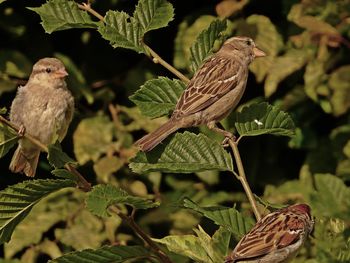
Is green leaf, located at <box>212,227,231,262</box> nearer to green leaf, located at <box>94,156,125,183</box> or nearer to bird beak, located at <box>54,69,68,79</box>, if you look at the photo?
bird beak, located at <box>54,69,68,79</box>

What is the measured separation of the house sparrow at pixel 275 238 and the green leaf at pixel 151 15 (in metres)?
0.62

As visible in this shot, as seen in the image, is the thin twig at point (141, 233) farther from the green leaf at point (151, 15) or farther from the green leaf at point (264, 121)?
the green leaf at point (151, 15)

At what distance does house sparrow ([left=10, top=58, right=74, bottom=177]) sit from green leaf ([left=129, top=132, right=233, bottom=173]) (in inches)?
49.7

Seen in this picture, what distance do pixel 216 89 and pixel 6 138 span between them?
1185 millimetres

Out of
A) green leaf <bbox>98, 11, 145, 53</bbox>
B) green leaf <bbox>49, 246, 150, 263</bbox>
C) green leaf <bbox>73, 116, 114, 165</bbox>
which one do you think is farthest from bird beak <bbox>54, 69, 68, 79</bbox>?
green leaf <bbox>49, 246, 150, 263</bbox>

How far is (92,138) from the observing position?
455 cm

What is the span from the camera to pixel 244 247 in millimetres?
2391

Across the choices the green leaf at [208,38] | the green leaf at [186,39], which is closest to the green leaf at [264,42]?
the green leaf at [186,39]

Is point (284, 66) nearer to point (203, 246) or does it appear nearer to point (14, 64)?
point (14, 64)

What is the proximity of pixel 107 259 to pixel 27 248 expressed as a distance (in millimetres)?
2491

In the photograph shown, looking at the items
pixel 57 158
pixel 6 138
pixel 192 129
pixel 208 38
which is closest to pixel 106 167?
pixel 192 129

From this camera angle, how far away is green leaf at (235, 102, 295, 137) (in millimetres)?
2408

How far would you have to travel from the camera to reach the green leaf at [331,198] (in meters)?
3.73

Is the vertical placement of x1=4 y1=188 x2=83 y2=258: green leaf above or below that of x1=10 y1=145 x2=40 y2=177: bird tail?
below
